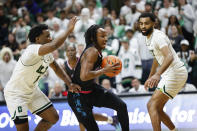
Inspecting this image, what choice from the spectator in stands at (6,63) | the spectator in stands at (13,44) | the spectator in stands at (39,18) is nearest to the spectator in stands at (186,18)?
the spectator in stands at (39,18)

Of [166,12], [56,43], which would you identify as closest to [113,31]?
[166,12]

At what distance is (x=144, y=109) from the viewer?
9.13 m

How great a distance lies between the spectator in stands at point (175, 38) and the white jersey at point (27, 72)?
5.35m

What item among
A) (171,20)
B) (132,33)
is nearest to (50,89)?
(132,33)

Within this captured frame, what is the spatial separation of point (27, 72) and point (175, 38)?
19.2 ft

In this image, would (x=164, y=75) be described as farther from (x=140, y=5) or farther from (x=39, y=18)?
(x=39, y=18)

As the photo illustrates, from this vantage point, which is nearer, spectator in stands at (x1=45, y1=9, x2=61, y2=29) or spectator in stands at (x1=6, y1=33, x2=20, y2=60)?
spectator in stands at (x1=6, y1=33, x2=20, y2=60)

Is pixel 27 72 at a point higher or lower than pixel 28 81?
higher

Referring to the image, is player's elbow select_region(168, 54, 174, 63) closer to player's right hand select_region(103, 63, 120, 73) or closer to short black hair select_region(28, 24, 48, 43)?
player's right hand select_region(103, 63, 120, 73)

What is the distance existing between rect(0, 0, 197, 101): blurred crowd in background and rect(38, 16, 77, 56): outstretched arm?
3595 millimetres

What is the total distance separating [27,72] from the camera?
22.2 ft

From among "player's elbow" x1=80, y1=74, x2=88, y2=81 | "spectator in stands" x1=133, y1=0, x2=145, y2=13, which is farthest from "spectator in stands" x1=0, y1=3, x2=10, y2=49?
"player's elbow" x1=80, y1=74, x2=88, y2=81

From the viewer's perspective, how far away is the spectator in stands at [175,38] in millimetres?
11505

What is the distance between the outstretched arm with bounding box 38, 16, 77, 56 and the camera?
6.14 m
